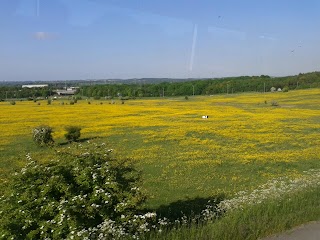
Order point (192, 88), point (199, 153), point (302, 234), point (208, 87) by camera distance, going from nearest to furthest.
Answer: point (302, 234), point (199, 153), point (208, 87), point (192, 88)

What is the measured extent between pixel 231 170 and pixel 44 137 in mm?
13199

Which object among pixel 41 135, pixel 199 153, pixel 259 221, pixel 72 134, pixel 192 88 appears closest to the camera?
pixel 259 221

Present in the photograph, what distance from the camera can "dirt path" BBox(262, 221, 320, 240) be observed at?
539 centimetres

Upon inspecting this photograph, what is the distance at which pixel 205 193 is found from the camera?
1239 cm

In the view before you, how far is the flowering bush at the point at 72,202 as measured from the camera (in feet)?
16.9

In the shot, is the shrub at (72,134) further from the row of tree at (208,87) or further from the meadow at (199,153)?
the row of tree at (208,87)

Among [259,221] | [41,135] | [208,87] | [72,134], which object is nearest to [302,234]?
[259,221]

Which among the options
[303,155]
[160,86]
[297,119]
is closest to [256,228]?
[303,155]

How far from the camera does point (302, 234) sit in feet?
18.1

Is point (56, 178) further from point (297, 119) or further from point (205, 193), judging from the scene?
point (297, 119)

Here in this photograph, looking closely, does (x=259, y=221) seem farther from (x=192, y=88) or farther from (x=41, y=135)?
(x=192, y=88)

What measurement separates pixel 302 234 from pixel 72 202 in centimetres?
328

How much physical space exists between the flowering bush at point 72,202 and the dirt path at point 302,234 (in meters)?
1.82

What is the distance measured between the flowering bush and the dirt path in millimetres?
1823
